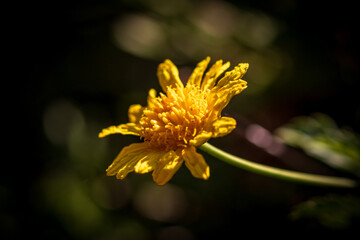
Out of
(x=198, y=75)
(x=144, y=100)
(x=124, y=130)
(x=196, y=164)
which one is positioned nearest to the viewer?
(x=196, y=164)

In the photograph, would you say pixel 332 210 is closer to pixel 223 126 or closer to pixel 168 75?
pixel 223 126

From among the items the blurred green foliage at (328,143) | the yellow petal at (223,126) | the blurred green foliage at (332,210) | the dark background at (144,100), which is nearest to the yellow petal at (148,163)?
the yellow petal at (223,126)

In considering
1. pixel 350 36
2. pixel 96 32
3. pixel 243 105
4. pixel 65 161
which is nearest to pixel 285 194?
pixel 243 105

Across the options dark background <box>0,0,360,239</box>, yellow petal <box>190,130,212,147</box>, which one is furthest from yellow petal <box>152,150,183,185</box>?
dark background <box>0,0,360,239</box>

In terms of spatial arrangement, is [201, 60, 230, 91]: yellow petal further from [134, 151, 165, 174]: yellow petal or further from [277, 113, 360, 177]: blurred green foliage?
[277, 113, 360, 177]: blurred green foliage

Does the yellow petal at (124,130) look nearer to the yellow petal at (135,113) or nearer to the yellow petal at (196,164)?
the yellow petal at (135,113)

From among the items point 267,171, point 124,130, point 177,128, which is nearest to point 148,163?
point 177,128

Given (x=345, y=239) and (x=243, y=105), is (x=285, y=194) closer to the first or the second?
(x=345, y=239)

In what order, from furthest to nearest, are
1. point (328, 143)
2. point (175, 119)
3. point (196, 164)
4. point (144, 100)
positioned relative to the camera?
point (144, 100) → point (328, 143) → point (175, 119) → point (196, 164)
